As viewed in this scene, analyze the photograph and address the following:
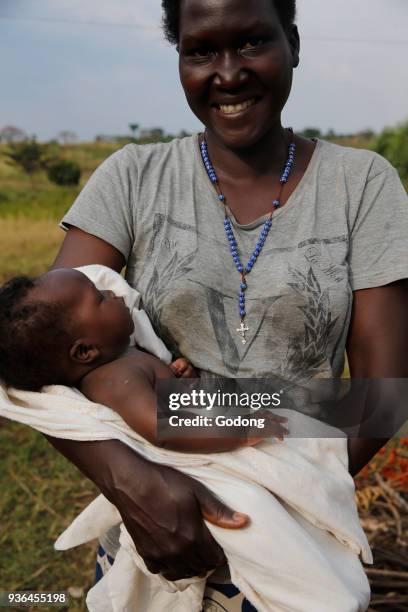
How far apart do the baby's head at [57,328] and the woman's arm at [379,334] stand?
477 mm

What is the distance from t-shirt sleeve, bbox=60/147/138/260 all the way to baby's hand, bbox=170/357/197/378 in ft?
0.89

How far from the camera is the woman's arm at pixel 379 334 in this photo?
4.87 feet

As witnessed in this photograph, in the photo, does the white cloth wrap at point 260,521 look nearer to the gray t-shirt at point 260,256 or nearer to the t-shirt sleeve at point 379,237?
the gray t-shirt at point 260,256

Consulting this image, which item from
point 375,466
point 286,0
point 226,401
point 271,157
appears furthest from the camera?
point 375,466

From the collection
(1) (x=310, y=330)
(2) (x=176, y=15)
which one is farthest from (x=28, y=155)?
(1) (x=310, y=330)

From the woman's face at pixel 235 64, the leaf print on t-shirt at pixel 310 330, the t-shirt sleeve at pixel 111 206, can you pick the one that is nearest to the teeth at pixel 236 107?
the woman's face at pixel 235 64

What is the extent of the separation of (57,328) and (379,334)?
2.15 feet

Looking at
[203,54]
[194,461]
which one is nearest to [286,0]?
[203,54]

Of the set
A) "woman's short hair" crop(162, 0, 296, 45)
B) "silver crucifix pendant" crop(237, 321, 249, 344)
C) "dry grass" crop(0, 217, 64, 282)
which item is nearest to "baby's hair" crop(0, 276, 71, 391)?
"silver crucifix pendant" crop(237, 321, 249, 344)

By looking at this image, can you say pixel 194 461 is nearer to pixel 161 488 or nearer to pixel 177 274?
→ pixel 161 488

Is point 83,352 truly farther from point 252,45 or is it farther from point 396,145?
point 396,145

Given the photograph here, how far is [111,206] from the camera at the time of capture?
153cm

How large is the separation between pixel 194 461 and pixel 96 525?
0.91ft

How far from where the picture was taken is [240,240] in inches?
60.9
